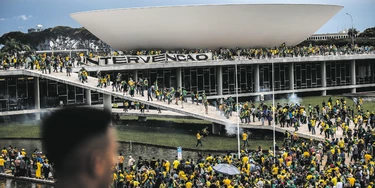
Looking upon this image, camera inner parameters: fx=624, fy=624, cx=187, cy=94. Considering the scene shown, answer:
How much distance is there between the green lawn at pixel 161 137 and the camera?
29.6 metres

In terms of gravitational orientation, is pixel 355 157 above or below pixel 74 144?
below

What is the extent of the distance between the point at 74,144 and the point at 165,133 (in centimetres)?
3178

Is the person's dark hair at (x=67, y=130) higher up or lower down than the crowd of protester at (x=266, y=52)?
lower down

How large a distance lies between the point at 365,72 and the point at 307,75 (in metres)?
6.23

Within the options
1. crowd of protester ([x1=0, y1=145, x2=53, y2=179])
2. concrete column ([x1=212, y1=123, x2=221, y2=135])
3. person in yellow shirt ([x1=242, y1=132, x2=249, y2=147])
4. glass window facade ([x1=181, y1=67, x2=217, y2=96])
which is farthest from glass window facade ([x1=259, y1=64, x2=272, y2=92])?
crowd of protester ([x1=0, y1=145, x2=53, y2=179])

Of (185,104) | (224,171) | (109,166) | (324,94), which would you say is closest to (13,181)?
(224,171)

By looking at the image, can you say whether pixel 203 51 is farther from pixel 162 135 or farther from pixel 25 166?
pixel 25 166

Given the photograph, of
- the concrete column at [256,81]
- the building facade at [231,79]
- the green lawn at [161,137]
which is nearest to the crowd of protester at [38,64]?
the building facade at [231,79]

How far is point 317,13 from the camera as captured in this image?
55344 millimetres

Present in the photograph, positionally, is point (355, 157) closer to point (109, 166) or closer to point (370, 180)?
point (370, 180)

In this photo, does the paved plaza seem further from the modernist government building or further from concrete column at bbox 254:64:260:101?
concrete column at bbox 254:64:260:101

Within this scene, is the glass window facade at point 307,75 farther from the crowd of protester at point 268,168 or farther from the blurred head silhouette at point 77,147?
the blurred head silhouette at point 77,147

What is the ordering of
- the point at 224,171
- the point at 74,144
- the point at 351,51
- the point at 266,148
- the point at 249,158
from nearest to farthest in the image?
the point at 74,144
the point at 224,171
the point at 249,158
the point at 266,148
the point at 351,51

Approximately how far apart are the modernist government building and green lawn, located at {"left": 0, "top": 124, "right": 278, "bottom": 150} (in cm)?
911
